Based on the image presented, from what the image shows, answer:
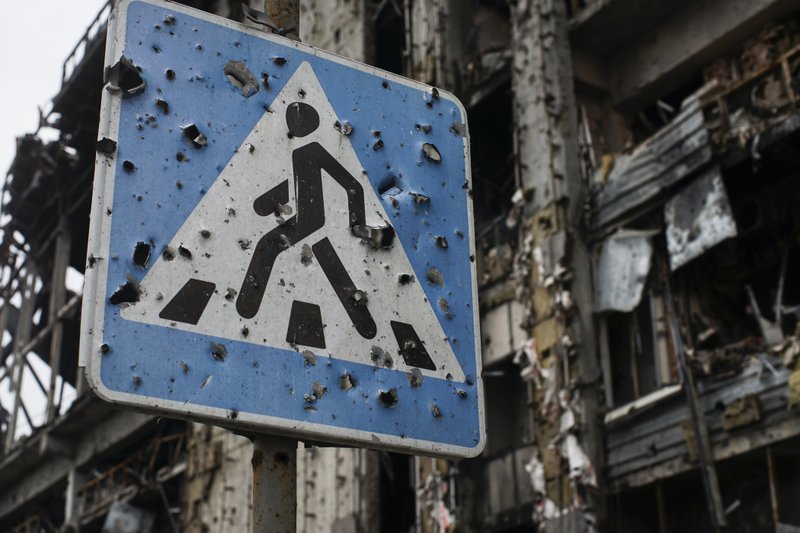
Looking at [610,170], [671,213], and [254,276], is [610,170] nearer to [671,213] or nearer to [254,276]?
[671,213]

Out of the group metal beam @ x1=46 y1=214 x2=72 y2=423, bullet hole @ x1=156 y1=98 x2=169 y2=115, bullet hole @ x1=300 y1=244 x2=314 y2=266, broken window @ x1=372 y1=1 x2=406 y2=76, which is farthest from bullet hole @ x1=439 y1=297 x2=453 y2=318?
metal beam @ x1=46 y1=214 x2=72 y2=423

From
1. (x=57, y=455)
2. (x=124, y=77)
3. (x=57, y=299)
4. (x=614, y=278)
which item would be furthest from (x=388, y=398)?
(x=57, y=299)

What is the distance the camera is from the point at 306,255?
3.23 metres

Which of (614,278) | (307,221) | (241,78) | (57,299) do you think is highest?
(57,299)

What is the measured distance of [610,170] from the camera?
16.0 metres

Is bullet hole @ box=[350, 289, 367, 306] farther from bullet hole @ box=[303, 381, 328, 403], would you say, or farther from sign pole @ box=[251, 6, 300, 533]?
sign pole @ box=[251, 6, 300, 533]

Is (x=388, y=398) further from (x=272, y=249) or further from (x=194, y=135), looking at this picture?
(x=194, y=135)

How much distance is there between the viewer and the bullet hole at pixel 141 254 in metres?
3.01

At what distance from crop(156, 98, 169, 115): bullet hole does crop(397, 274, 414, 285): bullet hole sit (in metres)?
0.83

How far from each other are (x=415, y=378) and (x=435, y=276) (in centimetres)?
37

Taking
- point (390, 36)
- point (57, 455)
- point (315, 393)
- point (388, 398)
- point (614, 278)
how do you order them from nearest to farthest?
point (315, 393), point (388, 398), point (614, 278), point (390, 36), point (57, 455)

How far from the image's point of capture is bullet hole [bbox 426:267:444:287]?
3459mm

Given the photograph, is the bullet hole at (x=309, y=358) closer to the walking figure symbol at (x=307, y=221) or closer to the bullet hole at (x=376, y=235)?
the walking figure symbol at (x=307, y=221)

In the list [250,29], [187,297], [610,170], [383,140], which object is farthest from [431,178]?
[610,170]
